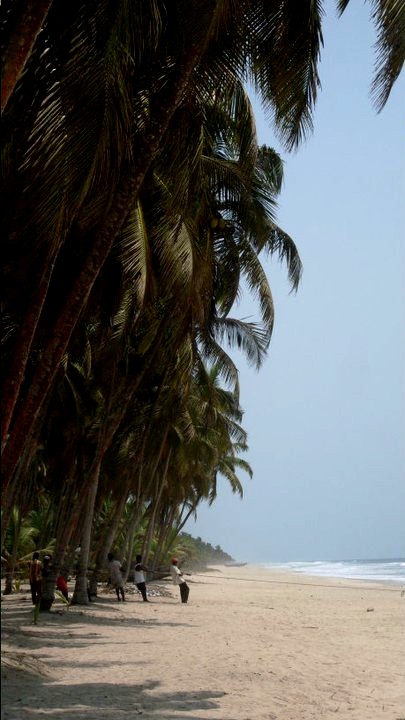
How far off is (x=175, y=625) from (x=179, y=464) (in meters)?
15.8

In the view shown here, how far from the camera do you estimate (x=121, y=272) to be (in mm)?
11055

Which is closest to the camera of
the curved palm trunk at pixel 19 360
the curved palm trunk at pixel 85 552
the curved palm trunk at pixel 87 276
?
the curved palm trunk at pixel 19 360

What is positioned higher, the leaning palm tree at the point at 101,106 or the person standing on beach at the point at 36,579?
the leaning palm tree at the point at 101,106

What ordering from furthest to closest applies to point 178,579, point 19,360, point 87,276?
point 178,579 → point 87,276 → point 19,360

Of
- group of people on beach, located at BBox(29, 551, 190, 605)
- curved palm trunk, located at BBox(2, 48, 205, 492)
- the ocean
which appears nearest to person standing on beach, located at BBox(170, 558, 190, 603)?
group of people on beach, located at BBox(29, 551, 190, 605)

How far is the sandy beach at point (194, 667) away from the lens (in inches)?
288

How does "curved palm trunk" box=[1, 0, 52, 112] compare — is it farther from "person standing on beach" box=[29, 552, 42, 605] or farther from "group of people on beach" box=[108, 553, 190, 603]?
"group of people on beach" box=[108, 553, 190, 603]

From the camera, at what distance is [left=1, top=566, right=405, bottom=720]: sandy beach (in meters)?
7.32

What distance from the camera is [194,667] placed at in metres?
9.74

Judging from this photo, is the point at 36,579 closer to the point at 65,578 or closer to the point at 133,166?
the point at 65,578

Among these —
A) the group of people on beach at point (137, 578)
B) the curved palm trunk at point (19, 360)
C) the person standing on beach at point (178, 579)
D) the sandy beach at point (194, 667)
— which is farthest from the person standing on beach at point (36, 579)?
the curved palm trunk at point (19, 360)

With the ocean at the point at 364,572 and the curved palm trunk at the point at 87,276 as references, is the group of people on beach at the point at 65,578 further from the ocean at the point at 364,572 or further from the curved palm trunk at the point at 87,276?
the ocean at the point at 364,572

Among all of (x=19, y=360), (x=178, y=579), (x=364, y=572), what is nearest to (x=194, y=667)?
(x=19, y=360)

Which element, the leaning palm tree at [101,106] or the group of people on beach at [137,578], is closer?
the leaning palm tree at [101,106]
